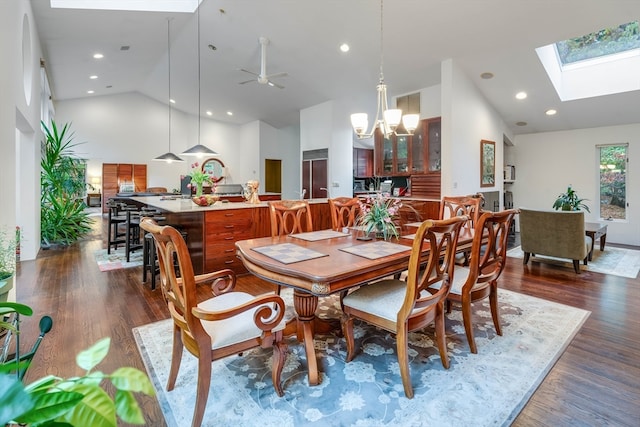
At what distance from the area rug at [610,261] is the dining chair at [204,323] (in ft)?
15.3

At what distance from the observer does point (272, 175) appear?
39.3 ft

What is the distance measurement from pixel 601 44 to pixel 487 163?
248cm

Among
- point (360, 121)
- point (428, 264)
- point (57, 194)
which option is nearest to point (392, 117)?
point (360, 121)

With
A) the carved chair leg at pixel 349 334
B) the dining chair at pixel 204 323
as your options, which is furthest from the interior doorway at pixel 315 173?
the dining chair at pixel 204 323

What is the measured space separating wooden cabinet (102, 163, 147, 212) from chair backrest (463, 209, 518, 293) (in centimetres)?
1220

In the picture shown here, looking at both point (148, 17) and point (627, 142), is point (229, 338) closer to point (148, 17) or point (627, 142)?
point (148, 17)

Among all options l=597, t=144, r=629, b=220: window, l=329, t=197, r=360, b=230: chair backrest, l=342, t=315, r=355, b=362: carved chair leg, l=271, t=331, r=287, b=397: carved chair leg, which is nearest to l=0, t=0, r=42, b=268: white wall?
l=271, t=331, r=287, b=397: carved chair leg

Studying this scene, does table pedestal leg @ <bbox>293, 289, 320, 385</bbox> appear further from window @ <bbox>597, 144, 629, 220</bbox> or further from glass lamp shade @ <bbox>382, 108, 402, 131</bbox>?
window @ <bbox>597, 144, 629, 220</bbox>

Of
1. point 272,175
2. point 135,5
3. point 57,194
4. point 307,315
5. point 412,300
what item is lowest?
point 307,315

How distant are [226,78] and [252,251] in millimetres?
6998

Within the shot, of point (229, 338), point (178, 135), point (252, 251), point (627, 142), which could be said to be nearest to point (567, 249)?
point (627, 142)

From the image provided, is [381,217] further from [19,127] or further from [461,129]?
[19,127]

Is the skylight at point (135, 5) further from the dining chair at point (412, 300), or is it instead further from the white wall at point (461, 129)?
the dining chair at point (412, 300)

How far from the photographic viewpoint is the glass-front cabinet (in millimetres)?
5992
